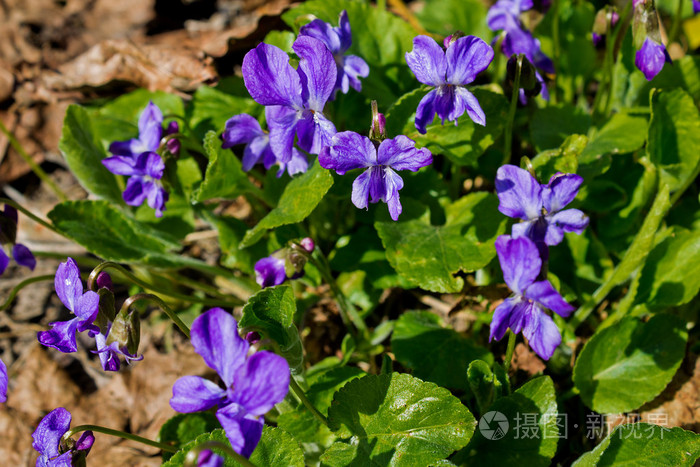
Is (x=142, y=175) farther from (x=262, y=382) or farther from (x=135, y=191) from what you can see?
(x=262, y=382)

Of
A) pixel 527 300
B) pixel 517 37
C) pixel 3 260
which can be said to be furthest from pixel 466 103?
pixel 3 260

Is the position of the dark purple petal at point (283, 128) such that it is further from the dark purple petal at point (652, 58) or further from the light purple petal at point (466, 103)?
the dark purple petal at point (652, 58)

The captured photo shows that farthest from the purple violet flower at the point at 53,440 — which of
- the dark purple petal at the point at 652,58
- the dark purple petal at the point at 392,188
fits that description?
the dark purple petal at the point at 652,58

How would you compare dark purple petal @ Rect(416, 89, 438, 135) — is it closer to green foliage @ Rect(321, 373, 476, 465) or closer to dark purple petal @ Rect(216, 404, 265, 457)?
green foliage @ Rect(321, 373, 476, 465)

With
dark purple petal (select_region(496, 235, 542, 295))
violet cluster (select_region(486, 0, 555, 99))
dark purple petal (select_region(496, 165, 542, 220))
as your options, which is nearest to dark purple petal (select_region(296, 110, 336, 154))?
dark purple petal (select_region(496, 165, 542, 220))

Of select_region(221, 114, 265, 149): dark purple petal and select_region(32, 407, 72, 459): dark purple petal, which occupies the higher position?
select_region(221, 114, 265, 149): dark purple petal

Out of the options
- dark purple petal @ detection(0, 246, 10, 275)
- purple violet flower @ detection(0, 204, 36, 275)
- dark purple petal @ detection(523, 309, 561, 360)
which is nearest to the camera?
dark purple petal @ detection(523, 309, 561, 360)
